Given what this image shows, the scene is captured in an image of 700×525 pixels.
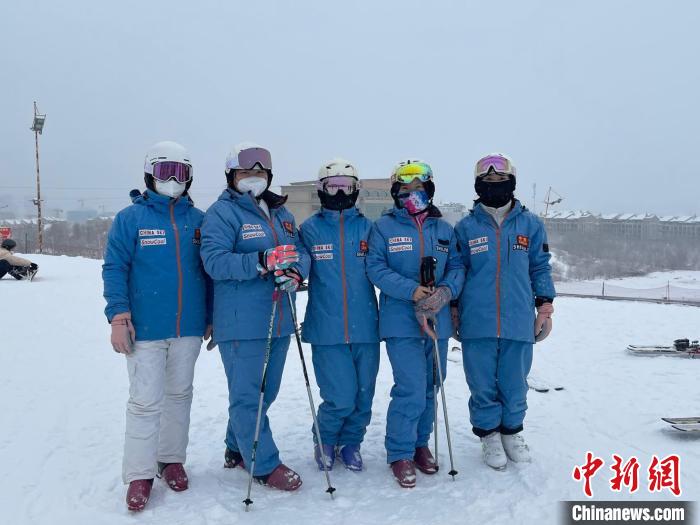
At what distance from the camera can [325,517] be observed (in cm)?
329

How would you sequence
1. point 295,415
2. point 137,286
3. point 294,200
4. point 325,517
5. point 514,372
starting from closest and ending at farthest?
point 325,517 → point 137,286 → point 514,372 → point 295,415 → point 294,200

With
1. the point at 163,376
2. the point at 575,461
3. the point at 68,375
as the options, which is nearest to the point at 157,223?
the point at 163,376

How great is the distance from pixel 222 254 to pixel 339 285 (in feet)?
2.98

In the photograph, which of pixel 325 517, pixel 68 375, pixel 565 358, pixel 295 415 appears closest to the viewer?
pixel 325 517

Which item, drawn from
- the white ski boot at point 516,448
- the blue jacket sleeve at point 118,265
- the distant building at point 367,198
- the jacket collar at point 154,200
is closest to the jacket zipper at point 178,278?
the jacket collar at point 154,200

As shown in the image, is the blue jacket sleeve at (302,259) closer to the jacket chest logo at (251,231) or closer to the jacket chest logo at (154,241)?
the jacket chest logo at (251,231)

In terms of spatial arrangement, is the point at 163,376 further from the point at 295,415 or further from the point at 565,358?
the point at 565,358

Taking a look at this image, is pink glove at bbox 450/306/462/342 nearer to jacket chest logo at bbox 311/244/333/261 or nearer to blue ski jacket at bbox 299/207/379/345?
blue ski jacket at bbox 299/207/379/345

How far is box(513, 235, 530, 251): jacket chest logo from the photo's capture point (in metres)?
4.02

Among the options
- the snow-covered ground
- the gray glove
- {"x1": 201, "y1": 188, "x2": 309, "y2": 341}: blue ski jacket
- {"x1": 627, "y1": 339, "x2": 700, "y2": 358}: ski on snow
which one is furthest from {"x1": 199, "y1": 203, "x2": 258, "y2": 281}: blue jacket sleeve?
{"x1": 627, "y1": 339, "x2": 700, "y2": 358}: ski on snow

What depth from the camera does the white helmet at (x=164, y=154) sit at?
143 inches

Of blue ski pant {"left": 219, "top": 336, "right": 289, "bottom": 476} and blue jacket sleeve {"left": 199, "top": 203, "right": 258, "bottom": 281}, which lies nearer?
blue jacket sleeve {"left": 199, "top": 203, "right": 258, "bottom": 281}

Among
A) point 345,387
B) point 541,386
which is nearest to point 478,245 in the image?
point 345,387

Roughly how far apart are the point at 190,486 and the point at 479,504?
2006mm
